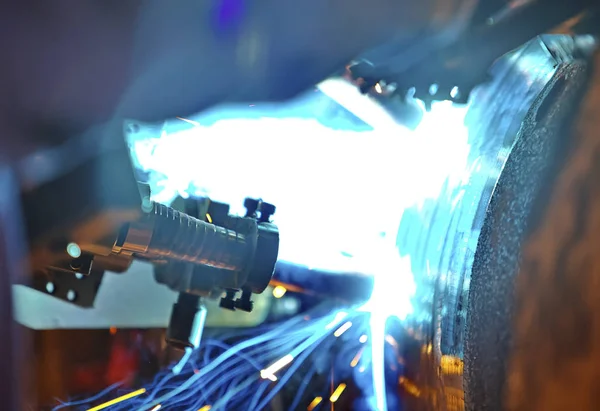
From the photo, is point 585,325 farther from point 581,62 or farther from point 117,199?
point 117,199

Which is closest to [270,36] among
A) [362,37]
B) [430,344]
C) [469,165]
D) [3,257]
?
[362,37]

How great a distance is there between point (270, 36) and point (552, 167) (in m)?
0.54

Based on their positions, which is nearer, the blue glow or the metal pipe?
the metal pipe

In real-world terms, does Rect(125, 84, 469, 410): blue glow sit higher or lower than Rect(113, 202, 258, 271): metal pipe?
higher

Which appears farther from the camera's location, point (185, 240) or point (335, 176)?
point (335, 176)

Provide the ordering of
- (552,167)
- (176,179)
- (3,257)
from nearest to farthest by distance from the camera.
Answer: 1. (3,257)
2. (176,179)
3. (552,167)

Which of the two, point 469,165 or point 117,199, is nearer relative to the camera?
point 117,199

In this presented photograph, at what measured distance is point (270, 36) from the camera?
1.46 feet

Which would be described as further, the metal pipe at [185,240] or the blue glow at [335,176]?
the blue glow at [335,176]

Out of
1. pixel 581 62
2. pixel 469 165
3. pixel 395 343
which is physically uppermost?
pixel 581 62

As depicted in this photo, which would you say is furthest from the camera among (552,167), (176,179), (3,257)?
(552,167)

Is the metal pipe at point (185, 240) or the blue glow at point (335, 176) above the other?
the blue glow at point (335, 176)

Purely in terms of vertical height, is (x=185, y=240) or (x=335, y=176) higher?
(x=335, y=176)

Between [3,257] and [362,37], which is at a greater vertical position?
[362,37]
